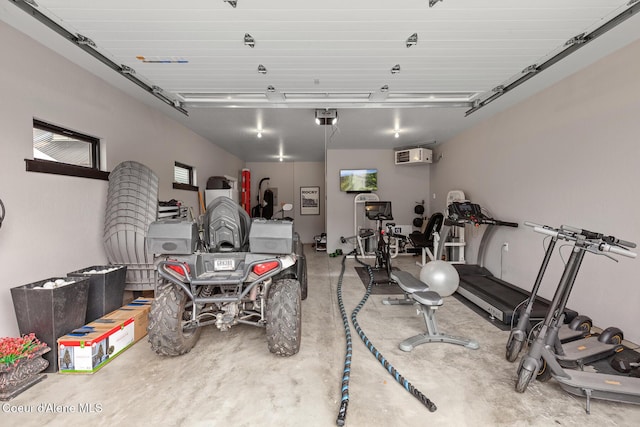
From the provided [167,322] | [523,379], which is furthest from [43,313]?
[523,379]

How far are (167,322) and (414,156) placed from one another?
5847mm

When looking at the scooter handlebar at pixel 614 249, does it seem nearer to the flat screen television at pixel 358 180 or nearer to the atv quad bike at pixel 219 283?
the atv quad bike at pixel 219 283

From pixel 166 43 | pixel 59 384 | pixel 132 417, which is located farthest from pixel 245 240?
pixel 166 43

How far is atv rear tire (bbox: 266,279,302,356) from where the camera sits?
2145mm

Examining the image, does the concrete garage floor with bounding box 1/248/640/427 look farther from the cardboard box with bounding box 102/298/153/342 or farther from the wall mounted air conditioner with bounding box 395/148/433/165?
the wall mounted air conditioner with bounding box 395/148/433/165

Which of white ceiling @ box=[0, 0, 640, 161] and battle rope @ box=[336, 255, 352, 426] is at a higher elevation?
white ceiling @ box=[0, 0, 640, 161]

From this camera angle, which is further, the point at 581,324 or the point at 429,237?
the point at 429,237

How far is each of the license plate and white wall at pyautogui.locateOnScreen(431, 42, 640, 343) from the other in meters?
3.48

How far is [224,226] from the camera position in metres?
2.36

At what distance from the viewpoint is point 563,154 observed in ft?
10.3

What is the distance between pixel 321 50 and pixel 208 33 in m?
0.91

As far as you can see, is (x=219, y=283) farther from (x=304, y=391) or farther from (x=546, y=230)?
(x=546, y=230)

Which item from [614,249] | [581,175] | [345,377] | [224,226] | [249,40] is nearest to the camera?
[614,249]

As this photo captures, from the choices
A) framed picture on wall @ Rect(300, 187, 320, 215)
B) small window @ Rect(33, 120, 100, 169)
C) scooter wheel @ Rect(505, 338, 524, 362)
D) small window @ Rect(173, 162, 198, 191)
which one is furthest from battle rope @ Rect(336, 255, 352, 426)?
framed picture on wall @ Rect(300, 187, 320, 215)
